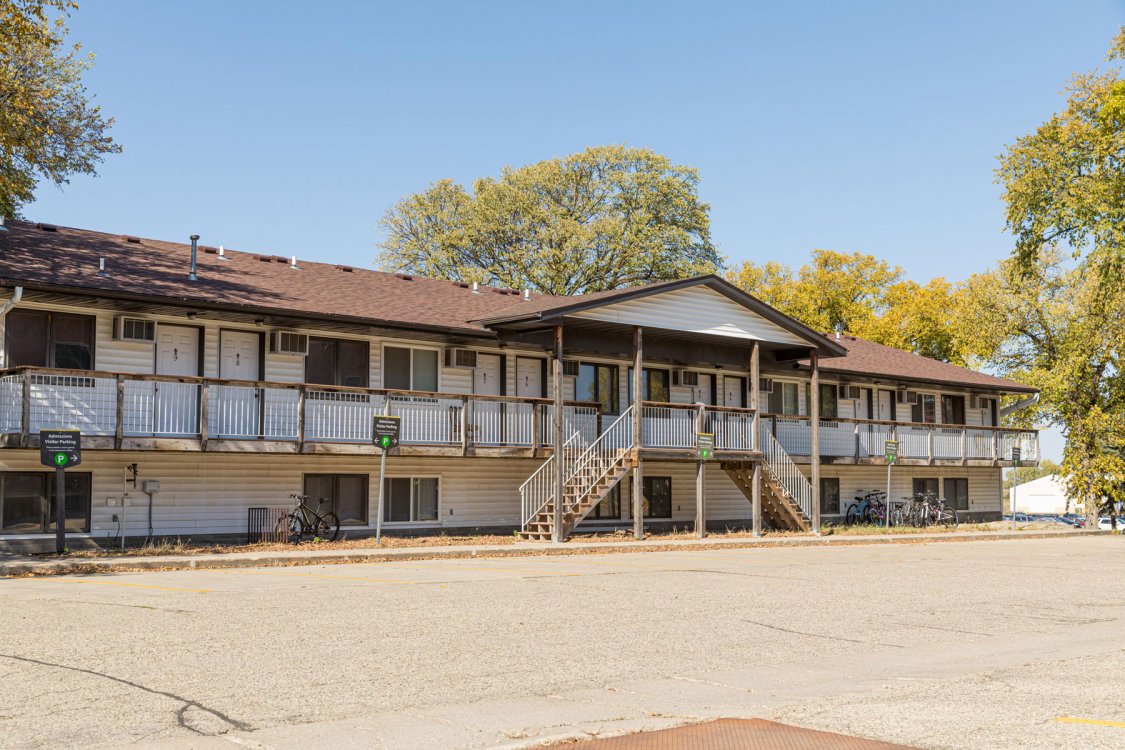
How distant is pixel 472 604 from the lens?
42.2 feet

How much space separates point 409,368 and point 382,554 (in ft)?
22.7

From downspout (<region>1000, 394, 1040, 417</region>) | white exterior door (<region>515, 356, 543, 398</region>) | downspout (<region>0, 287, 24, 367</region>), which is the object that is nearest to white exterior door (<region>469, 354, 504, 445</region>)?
white exterior door (<region>515, 356, 543, 398</region>)

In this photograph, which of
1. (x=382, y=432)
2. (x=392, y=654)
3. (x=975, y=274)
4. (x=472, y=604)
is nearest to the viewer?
(x=392, y=654)

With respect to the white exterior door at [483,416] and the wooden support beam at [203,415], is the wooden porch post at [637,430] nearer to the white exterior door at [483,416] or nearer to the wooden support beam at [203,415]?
the white exterior door at [483,416]

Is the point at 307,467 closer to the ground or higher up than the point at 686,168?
closer to the ground

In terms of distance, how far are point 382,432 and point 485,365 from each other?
5.75 meters

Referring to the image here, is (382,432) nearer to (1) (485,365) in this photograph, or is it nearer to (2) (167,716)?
(1) (485,365)

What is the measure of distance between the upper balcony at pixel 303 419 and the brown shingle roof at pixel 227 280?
1.66 meters

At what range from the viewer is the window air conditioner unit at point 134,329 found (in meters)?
21.7

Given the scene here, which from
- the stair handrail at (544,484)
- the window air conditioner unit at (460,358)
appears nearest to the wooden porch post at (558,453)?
the stair handrail at (544,484)

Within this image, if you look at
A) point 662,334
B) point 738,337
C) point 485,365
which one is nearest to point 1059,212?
point 738,337

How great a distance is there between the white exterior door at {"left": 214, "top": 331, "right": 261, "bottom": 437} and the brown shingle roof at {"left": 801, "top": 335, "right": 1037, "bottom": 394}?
653 inches

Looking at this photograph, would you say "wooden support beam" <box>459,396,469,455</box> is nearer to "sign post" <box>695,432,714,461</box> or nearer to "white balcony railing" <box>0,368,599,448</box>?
"white balcony railing" <box>0,368,599,448</box>

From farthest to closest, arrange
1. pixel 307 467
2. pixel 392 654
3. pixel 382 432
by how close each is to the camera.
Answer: pixel 307 467 → pixel 382 432 → pixel 392 654
